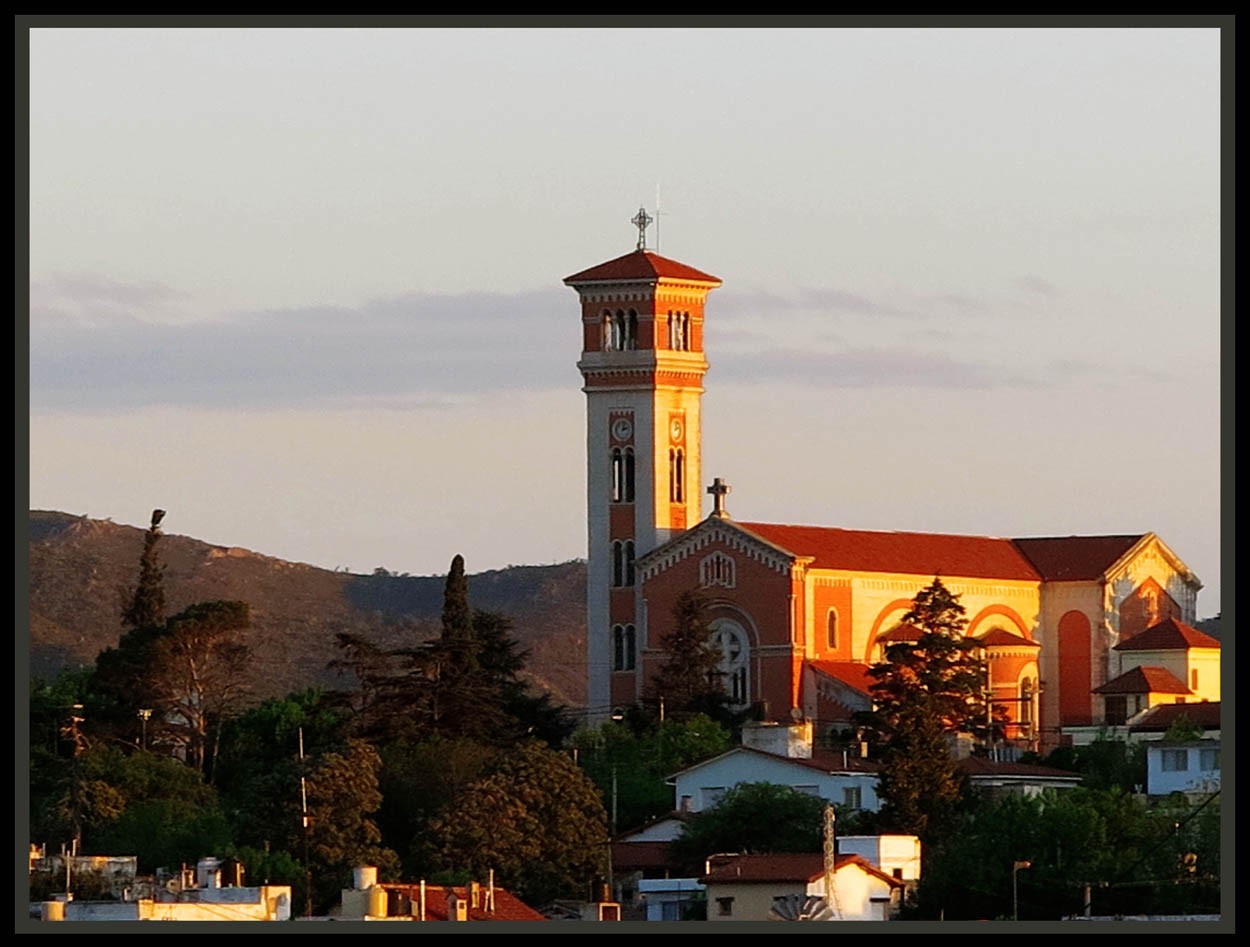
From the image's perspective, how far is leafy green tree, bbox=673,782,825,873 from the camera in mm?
61500

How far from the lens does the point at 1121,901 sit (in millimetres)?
51438

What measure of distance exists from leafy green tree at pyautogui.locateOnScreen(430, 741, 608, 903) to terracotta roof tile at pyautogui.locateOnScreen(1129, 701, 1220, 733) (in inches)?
817

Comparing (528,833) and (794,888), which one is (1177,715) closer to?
(528,833)

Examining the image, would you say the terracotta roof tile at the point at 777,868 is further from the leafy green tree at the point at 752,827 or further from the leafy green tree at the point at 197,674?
the leafy green tree at the point at 197,674

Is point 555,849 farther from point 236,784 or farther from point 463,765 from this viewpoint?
point 236,784

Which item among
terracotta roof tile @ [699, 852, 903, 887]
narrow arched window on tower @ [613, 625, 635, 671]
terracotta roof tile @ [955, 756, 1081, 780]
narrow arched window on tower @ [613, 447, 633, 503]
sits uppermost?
narrow arched window on tower @ [613, 447, 633, 503]

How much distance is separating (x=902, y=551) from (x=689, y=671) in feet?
30.6

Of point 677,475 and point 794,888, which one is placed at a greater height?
point 677,475

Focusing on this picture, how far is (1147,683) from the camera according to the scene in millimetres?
85375

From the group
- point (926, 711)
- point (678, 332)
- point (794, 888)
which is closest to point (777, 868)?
point (794, 888)

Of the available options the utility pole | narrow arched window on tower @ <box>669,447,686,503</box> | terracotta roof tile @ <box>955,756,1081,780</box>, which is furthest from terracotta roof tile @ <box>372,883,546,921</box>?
narrow arched window on tower @ <box>669,447,686,503</box>

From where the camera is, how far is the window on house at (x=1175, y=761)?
7100cm

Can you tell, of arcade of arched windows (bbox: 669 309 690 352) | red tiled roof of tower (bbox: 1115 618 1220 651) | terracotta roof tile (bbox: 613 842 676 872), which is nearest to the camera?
terracotta roof tile (bbox: 613 842 676 872)

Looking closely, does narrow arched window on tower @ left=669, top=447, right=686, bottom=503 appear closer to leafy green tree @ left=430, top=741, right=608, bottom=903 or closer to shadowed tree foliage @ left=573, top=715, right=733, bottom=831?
shadowed tree foliage @ left=573, top=715, right=733, bottom=831
